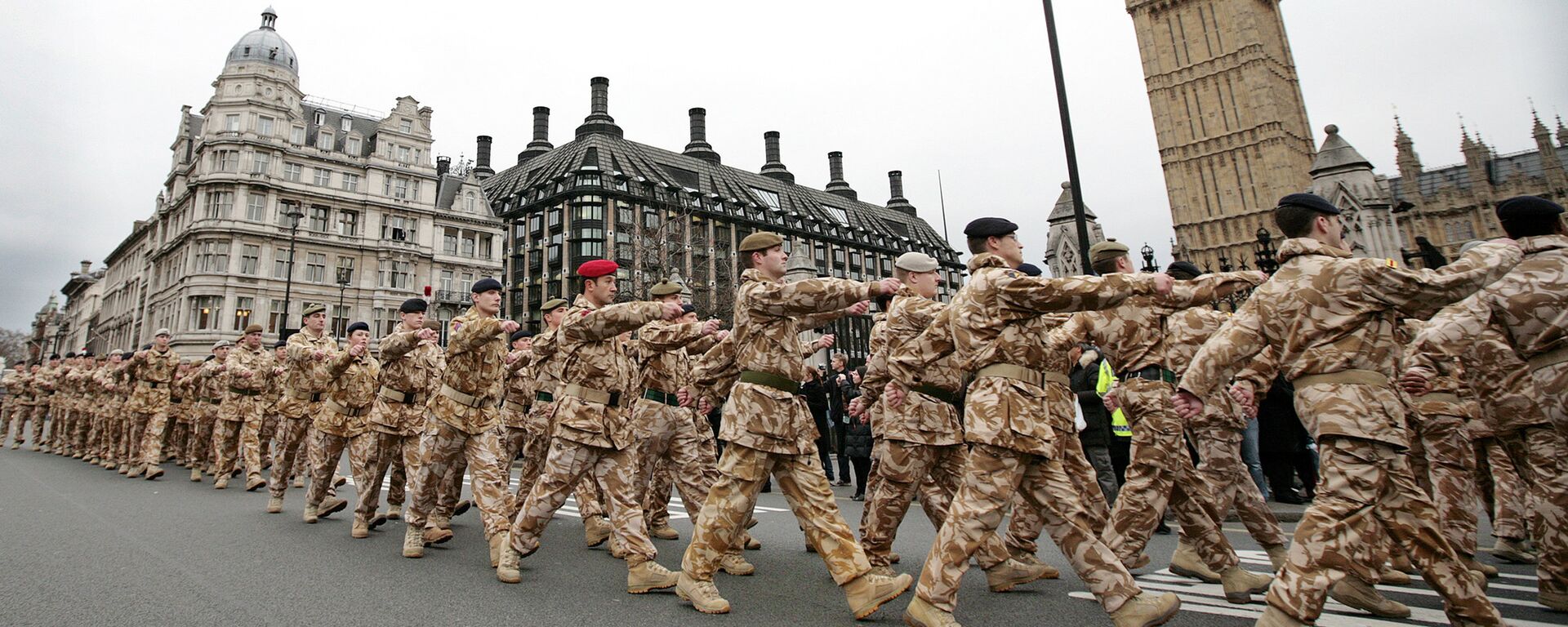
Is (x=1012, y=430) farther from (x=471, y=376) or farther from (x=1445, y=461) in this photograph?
(x=471, y=376)

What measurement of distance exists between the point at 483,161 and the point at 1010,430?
8449cm

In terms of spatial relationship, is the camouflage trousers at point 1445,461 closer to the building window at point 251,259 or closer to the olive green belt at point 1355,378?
the olive green belt at point 1355,378

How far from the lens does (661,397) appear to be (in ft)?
22.8

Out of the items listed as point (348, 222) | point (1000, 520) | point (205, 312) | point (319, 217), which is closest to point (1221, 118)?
point (348, 222)

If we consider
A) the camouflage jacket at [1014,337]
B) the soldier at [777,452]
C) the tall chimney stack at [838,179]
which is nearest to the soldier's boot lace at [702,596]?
the soldier at [777,452]

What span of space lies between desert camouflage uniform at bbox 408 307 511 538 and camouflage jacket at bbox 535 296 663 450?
0.93 metres

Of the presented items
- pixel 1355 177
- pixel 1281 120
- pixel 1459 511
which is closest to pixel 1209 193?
pixel 1281 120

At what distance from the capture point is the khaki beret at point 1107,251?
554 centimetres

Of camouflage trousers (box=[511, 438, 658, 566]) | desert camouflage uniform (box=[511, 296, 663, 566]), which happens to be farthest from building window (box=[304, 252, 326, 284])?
camouflage trousers (box=[511, 438, 658, 566])

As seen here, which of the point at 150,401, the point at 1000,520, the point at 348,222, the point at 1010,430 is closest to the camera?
the point at 1000,520

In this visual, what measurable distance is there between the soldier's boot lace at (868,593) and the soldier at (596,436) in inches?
53.8

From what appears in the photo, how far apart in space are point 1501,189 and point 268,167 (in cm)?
10495

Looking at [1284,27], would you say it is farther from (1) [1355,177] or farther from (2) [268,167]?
(2) [268,167]

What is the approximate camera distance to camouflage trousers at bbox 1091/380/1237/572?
484 cm
